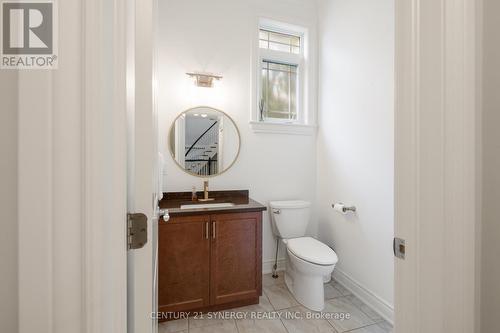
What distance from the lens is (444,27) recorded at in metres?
0.62

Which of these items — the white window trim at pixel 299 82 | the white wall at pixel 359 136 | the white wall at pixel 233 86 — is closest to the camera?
the white wall at pixel 359 136

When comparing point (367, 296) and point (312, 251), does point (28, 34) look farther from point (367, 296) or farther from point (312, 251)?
point (367, 296)

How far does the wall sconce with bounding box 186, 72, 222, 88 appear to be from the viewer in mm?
2224

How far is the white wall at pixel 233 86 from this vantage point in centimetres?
220

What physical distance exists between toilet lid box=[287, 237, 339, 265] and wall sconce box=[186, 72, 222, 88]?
66.5 inches

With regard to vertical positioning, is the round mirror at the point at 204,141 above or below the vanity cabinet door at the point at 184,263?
above

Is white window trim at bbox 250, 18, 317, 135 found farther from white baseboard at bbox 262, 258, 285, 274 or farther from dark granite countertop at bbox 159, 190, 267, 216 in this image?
white baseboard at bbox 262, 258, 285, 274

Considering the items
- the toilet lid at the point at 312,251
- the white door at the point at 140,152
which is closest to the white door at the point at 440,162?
the white door at the point at 140,152

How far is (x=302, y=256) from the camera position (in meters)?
1.89

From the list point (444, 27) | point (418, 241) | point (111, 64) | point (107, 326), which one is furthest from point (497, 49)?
point (107, 326)

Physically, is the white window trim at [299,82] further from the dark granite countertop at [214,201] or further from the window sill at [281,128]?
the dark granite countertop at [214,201]

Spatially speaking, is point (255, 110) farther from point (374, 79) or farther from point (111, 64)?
point (111, 64)

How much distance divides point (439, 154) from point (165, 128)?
Result: 6.80ft

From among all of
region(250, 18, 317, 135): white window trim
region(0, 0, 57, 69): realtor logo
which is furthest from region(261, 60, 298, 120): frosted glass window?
region(0, 0, 57, 69): realtor logo
